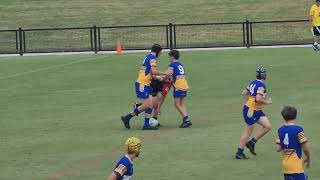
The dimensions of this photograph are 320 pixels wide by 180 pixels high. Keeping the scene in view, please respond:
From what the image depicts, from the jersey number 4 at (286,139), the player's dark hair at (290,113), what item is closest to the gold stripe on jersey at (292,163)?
the jersey number 4 at (286,139)

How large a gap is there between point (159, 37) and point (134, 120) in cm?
2108

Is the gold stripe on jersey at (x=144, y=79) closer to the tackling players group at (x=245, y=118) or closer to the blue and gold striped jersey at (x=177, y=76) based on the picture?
the tackling players group at (x=245, y=118)

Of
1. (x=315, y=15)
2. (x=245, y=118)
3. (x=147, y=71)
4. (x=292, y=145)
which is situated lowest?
(x=292, y=145)

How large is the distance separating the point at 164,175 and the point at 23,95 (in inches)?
450

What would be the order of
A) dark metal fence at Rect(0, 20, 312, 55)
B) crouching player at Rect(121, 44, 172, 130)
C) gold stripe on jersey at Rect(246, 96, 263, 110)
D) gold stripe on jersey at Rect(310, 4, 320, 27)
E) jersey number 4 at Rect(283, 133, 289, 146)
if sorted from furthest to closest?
dark metal fence at Rect(0, 20, 312, 55)
gold stripe on jersey at Rect(310, 4, 320, 27)
crouching player at Rect(121, 44, 172, 130)
gold stripe on jersey at Rect(246, 96, 263, 110)
jersey number 4 at Rect(283, 133, 289, 146)

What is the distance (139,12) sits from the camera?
159 ft

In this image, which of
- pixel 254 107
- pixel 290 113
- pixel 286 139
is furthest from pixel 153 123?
pixel 290 113

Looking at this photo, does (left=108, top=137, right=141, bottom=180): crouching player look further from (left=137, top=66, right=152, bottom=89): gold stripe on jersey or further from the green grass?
(left=137, top=66, right=152, bottom=89): gold stripe on jersey

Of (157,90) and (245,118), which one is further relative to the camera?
(157,90)

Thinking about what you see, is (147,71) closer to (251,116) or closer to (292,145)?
(251,116)

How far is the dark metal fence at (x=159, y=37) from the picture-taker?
3984cm

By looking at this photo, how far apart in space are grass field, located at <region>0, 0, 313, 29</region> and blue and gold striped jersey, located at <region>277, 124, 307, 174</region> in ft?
109

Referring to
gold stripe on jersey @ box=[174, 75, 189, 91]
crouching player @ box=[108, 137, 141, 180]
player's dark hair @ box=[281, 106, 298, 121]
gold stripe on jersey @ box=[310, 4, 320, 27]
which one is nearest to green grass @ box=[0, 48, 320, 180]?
gold stripe on jersey @ box=[174, 75, 189, 91]

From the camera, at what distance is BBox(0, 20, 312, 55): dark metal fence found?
131ft
